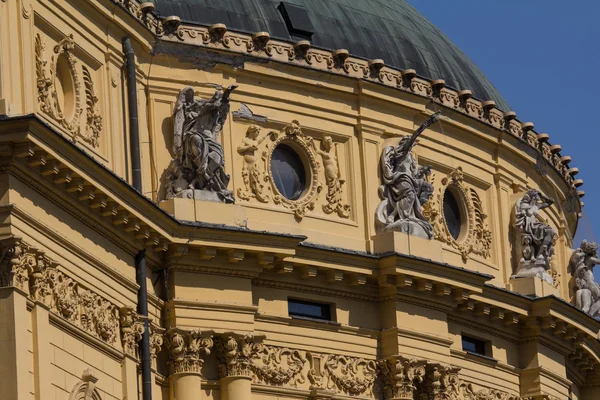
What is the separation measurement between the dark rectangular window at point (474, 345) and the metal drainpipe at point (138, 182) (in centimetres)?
975

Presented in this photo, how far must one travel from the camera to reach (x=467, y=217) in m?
58.6

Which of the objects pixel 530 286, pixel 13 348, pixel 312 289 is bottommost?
pixel 13 348

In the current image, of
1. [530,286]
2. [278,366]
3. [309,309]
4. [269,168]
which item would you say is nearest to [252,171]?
[269,168]

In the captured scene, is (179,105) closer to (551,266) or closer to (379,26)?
(379,26)

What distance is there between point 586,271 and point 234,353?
13.2 metres

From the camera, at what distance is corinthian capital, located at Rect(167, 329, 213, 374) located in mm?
51594

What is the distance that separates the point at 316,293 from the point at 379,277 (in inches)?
53.3

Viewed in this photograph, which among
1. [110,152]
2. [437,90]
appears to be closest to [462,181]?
[437,90]

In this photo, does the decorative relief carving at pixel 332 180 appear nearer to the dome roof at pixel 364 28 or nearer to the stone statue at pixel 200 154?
the dome roof at pixel 364 28

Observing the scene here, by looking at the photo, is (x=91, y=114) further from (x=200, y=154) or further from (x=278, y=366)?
(x=278, y=366)

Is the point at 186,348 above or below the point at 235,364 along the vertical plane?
above

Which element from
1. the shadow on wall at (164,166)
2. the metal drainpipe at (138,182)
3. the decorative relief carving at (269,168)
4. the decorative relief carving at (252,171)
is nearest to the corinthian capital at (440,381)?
the decorative relief carving at (269,168)

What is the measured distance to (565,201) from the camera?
63312 mm

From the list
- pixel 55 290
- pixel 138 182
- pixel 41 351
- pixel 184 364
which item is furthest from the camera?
pixel 184 364
